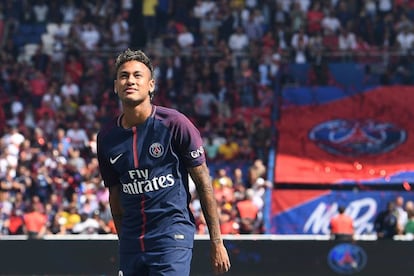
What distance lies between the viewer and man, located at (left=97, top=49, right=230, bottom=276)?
5.83m

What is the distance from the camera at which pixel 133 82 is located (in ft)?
19.0

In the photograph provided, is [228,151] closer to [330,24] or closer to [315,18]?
[330,24]

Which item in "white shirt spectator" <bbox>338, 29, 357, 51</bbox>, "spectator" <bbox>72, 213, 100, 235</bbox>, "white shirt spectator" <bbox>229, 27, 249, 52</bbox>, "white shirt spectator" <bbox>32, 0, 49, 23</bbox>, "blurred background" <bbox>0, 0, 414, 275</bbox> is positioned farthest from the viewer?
"white shirt spectator" <bbox>32, 0, 49, 23</bbox>

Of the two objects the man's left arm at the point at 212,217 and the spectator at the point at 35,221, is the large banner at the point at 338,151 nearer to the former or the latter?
the spectator at the point at 35,221

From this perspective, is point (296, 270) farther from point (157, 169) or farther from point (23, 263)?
point (157, 169)

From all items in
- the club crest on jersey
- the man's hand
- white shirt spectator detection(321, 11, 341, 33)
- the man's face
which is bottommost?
the man's hand

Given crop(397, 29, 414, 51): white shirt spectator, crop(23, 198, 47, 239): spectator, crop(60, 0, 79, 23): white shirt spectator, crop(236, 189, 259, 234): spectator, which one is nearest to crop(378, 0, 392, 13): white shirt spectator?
crop(397, 29, 414, 51): white shirt spectator

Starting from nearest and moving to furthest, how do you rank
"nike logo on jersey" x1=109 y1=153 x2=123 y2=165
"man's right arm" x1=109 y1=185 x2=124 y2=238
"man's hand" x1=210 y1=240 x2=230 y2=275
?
"man's hand" x1=210 y1=240 x2=230 y2=275, "nike logo on jersey" x1=109 y1=153 x2=123 y2=165, "man's right arm" x1=109 y1=185 x2=124 y2=238

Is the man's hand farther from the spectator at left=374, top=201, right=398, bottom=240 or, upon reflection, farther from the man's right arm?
the spectator at left=374, top=201, right=398, bottom=240

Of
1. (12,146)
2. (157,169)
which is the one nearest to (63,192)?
(12,146)

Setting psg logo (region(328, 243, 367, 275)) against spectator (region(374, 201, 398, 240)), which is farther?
spectator (region(374, 201, 398, 240))

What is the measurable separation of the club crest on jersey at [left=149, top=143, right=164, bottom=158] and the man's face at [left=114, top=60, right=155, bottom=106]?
27 cm

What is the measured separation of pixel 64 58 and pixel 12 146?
470 cm

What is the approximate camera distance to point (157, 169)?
5918 millimetres
